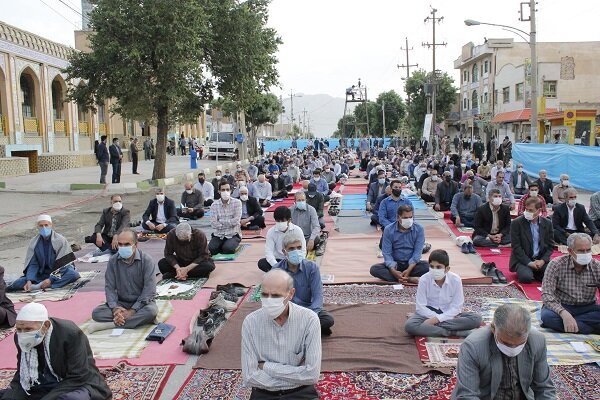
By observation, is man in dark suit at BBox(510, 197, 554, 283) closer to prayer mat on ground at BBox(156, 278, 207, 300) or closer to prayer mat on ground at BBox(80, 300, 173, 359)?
prayer mat on ground at BBox(156, 278, 207, 300)

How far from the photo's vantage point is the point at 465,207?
39.8 ft

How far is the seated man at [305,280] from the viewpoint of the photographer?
5.60 meters

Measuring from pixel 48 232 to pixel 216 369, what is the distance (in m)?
3.95

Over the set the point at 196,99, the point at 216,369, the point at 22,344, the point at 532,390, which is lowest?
the point at 216,369

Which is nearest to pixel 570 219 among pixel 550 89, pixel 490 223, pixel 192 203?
pixel 490 223

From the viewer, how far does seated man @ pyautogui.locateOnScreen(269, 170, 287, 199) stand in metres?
17.2

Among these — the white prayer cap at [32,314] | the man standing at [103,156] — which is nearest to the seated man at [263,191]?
the man standing at [103,156]

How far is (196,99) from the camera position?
73.4 feet

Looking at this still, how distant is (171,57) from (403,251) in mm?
13330

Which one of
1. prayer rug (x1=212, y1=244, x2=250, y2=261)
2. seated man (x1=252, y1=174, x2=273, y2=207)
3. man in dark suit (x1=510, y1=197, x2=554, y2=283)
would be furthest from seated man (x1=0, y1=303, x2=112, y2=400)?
seated man (x1=252, y1=174, x2=273, y2=207)

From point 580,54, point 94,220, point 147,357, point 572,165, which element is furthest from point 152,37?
point 580,54

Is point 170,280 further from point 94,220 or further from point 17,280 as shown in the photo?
point 94,220

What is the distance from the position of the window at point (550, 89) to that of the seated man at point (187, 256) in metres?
34.3

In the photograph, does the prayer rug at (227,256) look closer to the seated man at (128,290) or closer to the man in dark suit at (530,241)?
the seated man at (128,290)
